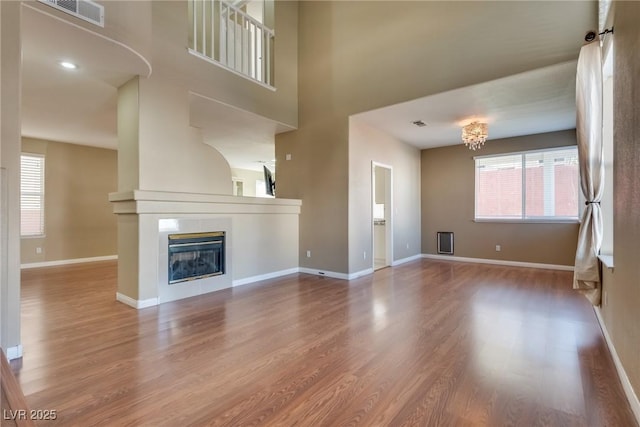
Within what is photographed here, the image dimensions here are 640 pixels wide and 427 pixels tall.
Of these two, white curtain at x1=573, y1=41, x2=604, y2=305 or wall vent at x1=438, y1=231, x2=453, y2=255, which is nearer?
white curtain at x1=573, y1=41, x2=604, y2=305

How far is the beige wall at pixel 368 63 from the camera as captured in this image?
3.66m

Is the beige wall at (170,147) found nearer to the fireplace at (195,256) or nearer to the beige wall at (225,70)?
the beige wall at (225,70)

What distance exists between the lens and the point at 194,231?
13.7 ft

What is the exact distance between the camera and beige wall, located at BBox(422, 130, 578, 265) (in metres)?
5.82

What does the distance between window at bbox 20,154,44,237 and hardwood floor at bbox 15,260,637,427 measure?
3260 mm

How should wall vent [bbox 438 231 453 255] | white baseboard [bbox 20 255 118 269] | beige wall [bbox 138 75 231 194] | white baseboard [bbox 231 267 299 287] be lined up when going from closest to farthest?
1. beige wall [bbox 138 75 231 194]
2. white baseboard [bbox 231 267 299 287]
3. white baseboard [bbox 20 255 118 269]
4. wall vent [bbox 438 231 453 255]

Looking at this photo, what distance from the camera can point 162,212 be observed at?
12.4 feet

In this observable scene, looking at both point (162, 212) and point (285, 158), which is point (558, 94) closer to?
point (285, 158)

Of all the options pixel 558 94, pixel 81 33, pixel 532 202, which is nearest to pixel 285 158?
pixel 81 33

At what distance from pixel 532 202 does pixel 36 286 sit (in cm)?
887

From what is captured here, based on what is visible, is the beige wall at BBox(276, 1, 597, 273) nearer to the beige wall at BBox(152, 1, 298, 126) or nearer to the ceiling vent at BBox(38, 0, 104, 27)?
the beige wall at BBox(152, 1, 298, 126)

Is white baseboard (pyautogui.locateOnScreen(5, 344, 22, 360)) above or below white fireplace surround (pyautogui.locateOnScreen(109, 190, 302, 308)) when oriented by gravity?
below

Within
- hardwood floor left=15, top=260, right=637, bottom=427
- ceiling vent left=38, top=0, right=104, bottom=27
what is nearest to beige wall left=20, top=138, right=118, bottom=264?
hardwood floor left=15, top=260, right=637, bottom=427

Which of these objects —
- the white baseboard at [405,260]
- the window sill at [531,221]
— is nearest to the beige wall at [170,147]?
the white baseboard at [405,260]
